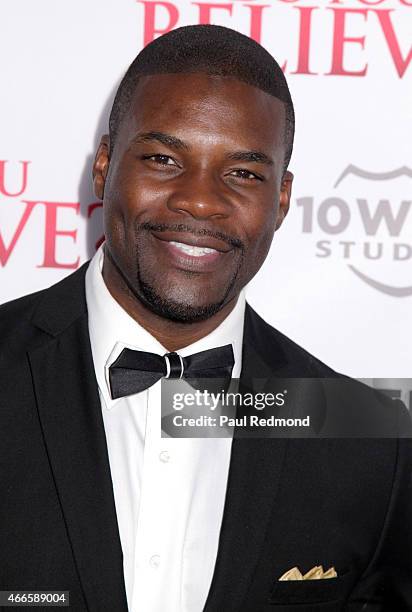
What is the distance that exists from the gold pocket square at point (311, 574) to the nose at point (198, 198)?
2.38 feet

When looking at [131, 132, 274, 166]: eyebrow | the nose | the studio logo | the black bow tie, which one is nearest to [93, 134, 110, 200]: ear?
[131, 132, 274, 166]: eyebrow

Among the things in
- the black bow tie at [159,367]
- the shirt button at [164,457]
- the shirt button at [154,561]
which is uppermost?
the black bow tie at [159,367]

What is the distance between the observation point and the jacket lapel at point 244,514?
79.4 inches

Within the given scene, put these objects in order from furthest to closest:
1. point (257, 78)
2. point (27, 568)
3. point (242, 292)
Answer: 1. point (242, 292)
2. point (257, 78)
3. point (27, 568)

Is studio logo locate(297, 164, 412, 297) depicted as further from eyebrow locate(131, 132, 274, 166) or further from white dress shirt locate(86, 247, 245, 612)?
white dress shirt locate(86, 247, 245, 612)

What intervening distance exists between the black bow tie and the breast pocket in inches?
17.4

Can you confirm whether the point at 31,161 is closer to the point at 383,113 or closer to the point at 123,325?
the point at 123,325

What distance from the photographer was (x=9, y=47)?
253cm

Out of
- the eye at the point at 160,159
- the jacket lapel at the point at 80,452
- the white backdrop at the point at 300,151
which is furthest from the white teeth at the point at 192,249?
the white backdrop at the point at 300,151

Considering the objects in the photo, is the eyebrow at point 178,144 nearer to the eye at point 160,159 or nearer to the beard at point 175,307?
the eye at point 160,159

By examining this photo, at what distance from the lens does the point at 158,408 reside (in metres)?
2.11

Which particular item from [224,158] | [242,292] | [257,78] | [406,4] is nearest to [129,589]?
[242,292]

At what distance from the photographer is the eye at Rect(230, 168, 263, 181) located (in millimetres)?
2102

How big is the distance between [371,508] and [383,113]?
967 millimetres
